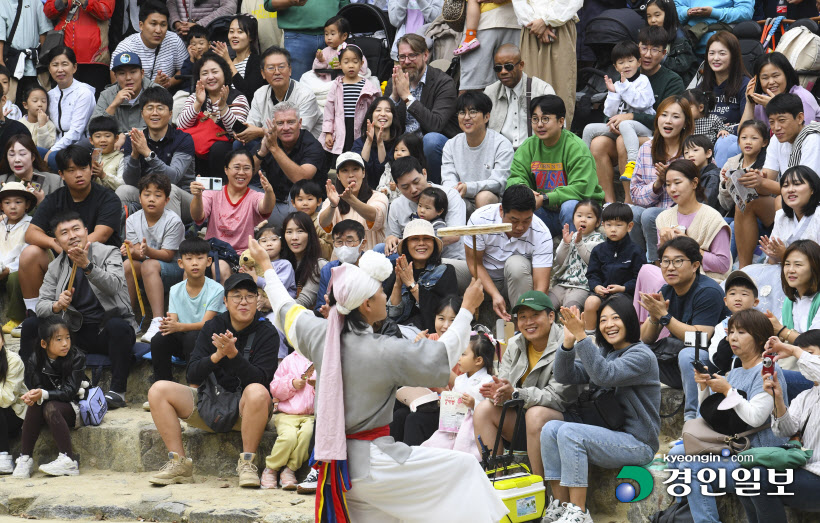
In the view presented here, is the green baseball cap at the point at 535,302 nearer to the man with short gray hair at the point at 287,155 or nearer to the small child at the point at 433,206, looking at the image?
the small child at the point at 433,206

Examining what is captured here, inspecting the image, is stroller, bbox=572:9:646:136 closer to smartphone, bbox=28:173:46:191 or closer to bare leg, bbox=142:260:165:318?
bare leg, bbox=142:260:165:318

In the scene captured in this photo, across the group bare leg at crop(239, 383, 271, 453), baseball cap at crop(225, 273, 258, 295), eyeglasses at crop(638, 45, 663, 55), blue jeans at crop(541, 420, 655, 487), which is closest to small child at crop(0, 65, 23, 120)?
baseball cap at crop(225, 273, 258, 295)

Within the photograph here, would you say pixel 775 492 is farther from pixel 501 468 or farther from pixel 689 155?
pixel 689 155

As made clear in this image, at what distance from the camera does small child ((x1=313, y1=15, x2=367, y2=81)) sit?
10.4m

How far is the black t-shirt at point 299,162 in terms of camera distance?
30.9ft

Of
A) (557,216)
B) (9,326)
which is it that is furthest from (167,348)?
(557,216)

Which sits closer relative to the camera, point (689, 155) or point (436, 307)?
point (436, 307)

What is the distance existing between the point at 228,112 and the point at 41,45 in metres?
2.61

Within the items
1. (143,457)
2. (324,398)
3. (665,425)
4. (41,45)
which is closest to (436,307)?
(665,425)

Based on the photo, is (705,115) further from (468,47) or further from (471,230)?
(471,230)

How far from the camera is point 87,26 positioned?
37.0ft

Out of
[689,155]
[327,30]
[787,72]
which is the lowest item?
[689,155]

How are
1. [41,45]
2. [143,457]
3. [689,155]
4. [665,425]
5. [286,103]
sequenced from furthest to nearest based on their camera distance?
[41,45] < [286,103] < [689,155] < [143,457] < [665,425]

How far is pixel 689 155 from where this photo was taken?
27.5 feet
